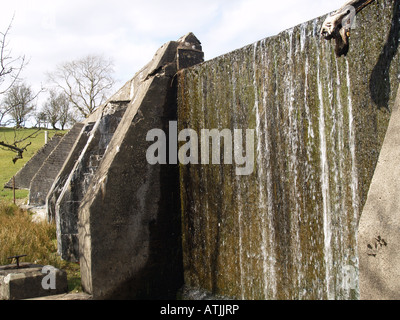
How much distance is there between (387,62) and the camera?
3.05 m

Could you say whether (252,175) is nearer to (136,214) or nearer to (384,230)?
(136,214)

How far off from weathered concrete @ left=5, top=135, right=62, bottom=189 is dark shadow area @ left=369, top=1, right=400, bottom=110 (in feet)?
52.4

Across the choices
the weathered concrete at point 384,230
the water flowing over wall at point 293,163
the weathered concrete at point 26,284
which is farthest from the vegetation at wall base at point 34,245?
the weathered concrete at point 384,230

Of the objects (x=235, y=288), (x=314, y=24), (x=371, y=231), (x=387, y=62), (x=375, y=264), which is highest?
(x=314, y=24)

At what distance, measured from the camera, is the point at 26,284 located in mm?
4664

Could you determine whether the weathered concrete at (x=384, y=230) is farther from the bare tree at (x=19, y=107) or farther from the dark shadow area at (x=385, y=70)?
the bare tree at (x=19, y=107)

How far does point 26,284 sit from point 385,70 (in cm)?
440

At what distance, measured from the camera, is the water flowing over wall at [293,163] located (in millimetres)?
3184

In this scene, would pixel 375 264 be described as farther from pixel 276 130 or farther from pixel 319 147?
pixel 276 130

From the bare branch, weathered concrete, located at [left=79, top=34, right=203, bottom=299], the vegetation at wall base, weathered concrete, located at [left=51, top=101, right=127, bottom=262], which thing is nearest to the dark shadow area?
the bare branch

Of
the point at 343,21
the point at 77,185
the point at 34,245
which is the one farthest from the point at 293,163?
the point at 34,245
